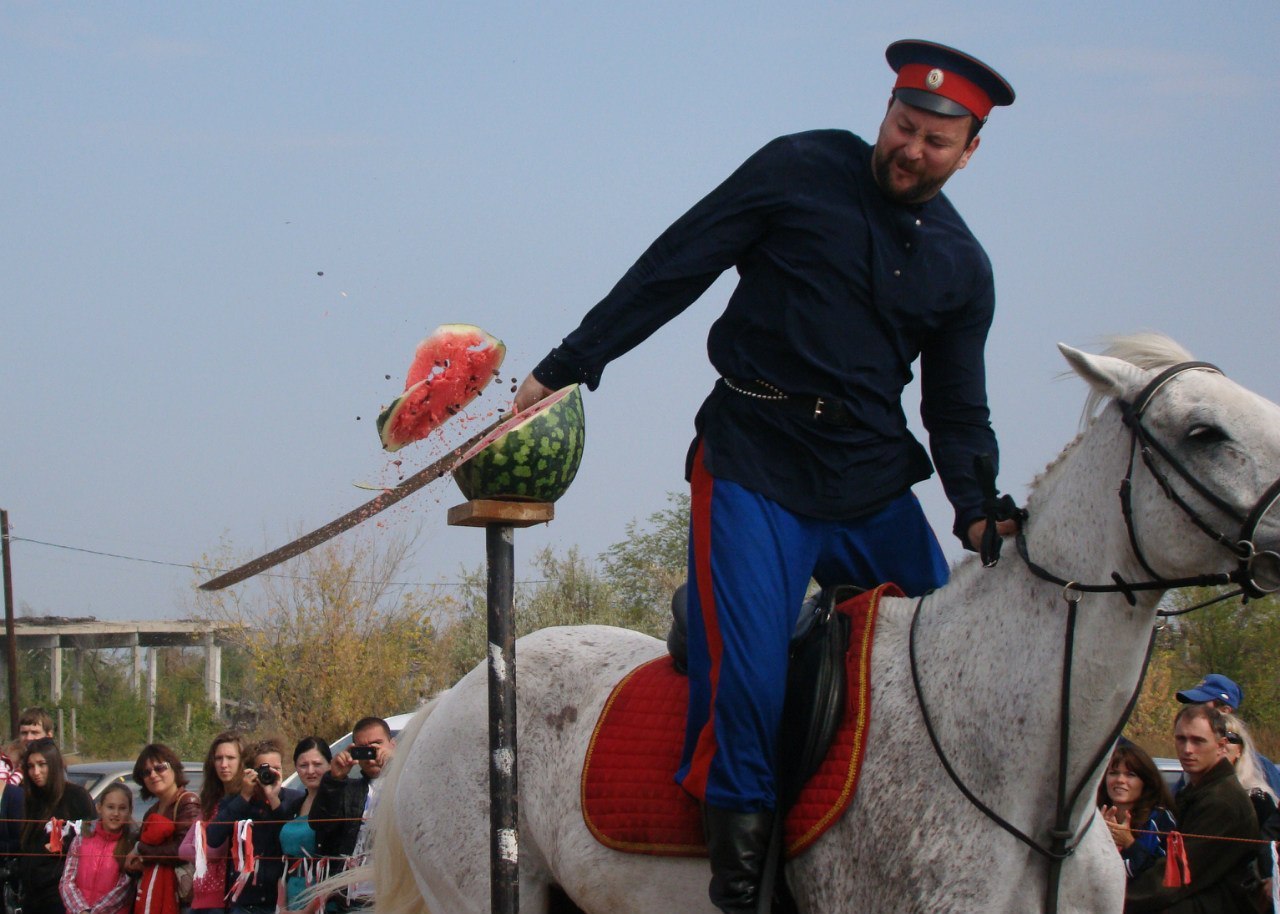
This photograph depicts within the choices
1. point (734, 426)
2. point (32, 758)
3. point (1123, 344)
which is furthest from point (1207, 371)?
point (32, 758)

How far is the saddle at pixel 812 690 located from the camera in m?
3.35

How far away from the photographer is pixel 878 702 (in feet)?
11.1

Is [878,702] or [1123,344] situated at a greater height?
[1123,344]

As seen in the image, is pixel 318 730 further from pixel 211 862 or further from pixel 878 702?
pixel 878 702

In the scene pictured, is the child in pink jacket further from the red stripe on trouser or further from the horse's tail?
the red stripe on trouser

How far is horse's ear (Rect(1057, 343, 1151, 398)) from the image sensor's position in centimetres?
310

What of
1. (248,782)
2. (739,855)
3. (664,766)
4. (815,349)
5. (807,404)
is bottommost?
(248,782)

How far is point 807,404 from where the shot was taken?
11.8ft

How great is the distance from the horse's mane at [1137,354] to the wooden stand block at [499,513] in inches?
51.6

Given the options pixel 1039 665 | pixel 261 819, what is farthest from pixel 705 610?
pixel 261 819

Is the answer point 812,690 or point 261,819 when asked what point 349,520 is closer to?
point 812,690

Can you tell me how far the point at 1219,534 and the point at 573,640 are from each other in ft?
7.20

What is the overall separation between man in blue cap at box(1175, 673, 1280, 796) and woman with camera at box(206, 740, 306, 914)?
16.2 ft

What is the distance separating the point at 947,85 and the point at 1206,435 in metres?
1.16
